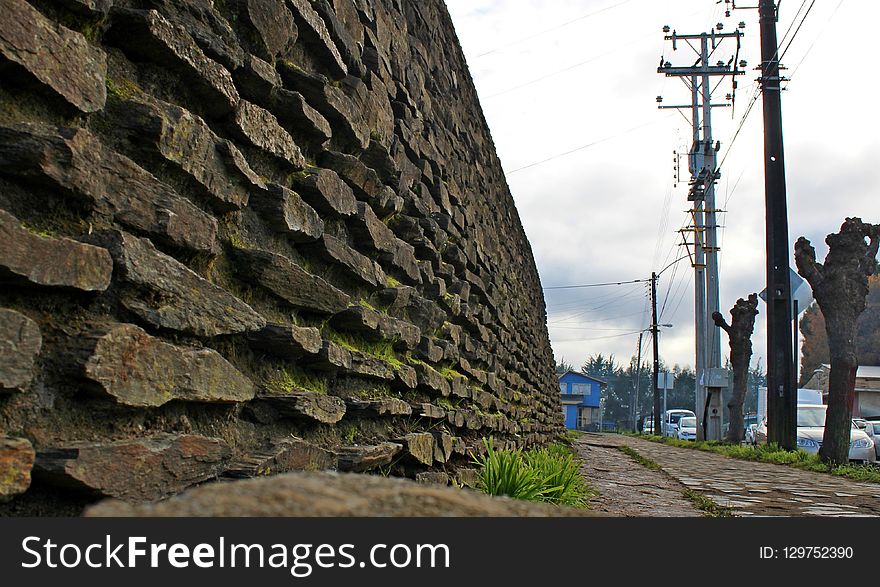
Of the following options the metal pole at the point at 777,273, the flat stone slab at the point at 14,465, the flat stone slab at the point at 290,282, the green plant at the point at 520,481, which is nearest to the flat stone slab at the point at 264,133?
the flat stone slab at the point at 290,282

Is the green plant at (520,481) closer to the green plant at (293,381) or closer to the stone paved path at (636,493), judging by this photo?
the stone paved path at (636,493)

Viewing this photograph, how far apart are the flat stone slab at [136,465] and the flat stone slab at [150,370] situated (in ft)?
0.31

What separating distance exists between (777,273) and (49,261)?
1326cm

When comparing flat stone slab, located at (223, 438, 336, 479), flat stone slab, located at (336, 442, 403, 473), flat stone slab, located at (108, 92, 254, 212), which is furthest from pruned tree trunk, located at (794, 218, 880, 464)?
flat stone slab, located at (108, 92, 254, 212)

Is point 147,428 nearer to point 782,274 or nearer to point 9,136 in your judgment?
point 9,136

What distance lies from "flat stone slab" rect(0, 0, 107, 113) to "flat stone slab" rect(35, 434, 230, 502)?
2.24 feet

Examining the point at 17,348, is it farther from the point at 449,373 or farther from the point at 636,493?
the point at 636,493

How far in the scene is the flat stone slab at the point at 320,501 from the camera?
2.90 feet

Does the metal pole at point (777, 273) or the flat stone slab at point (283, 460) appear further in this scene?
the metal pole at point (777, 273)

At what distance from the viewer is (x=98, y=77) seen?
1.57m

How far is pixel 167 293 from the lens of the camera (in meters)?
1.68
